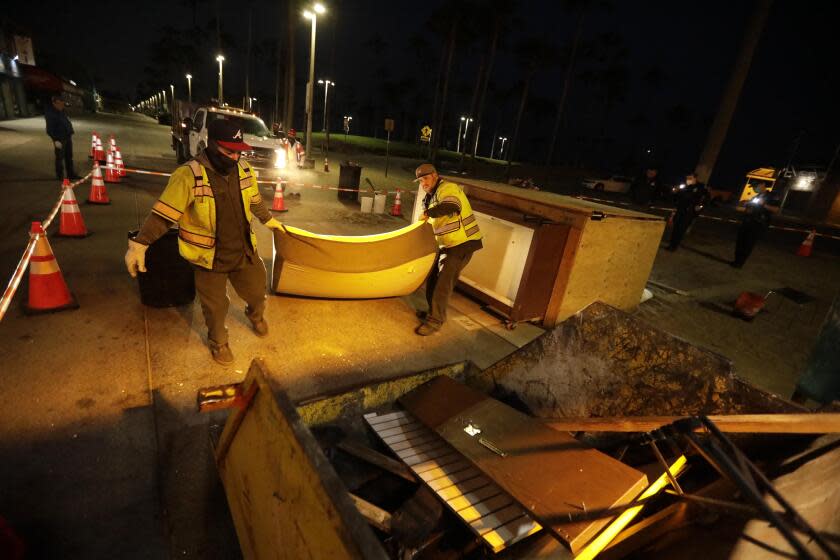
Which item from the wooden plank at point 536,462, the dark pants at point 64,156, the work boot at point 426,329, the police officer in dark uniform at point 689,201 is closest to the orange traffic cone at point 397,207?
the work boot at point 426,329

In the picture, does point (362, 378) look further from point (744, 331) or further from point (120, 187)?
point (120, 187)

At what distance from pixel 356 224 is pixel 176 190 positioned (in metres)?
6.59

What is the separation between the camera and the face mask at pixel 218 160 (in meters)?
3.00

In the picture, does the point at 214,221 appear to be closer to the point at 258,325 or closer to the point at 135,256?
the point at 135,256

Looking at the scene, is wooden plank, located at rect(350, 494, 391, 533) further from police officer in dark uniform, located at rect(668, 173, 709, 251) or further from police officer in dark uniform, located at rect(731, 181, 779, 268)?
police officer in dark uniform, located at rect(668, 173, 709, 251)

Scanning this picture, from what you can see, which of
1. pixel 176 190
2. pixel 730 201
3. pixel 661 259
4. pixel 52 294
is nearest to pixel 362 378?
pixel 176 190

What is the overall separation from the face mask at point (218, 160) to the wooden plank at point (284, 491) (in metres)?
2.09

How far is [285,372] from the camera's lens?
3572 millimetres

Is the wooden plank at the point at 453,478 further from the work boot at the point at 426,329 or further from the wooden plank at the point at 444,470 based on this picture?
the work boot at the point at 426,329

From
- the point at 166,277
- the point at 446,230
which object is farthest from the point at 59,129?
the point at 446,230

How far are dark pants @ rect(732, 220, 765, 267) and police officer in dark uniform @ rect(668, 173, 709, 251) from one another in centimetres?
116

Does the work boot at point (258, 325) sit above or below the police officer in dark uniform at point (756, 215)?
below

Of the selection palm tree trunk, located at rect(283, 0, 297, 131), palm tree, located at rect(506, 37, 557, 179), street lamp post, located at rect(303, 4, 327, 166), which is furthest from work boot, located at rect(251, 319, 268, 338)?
palm tree, located at rect(506, 37, 557, 179)

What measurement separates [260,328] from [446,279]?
82.6 inches
